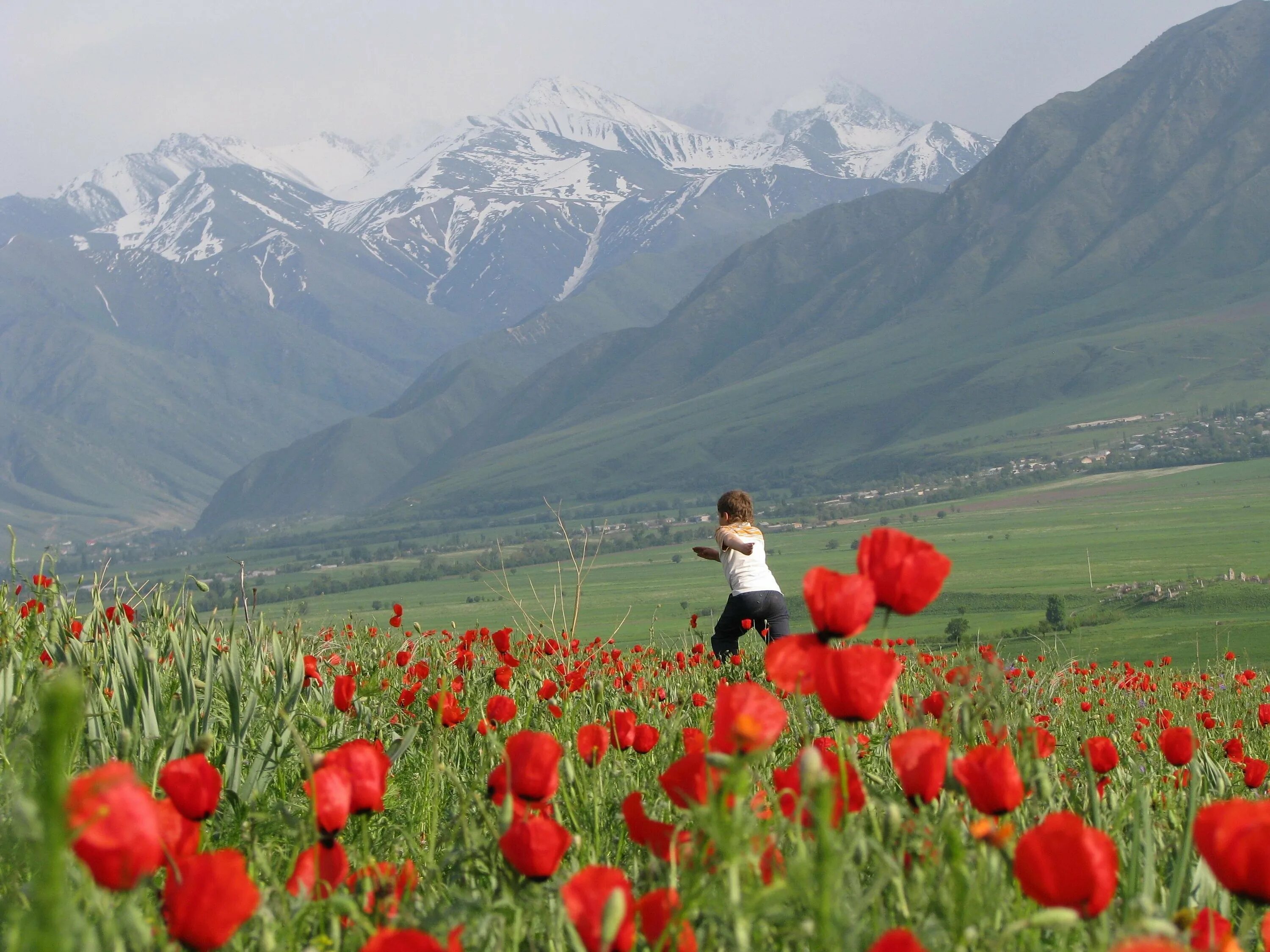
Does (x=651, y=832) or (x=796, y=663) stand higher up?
(x=796, y=663)

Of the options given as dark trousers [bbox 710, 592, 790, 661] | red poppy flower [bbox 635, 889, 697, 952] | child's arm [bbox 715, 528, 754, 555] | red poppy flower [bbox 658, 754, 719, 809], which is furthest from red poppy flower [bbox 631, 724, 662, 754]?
child's arm [bbox 715, 528, 754, 555]

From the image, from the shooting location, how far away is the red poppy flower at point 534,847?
193cm

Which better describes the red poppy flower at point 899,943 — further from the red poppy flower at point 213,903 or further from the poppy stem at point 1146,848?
the poppy stem at point 1146,848

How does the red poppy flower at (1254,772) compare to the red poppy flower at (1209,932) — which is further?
the red poppy flower at (1254,772)

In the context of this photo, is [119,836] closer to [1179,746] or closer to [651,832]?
[651,832]

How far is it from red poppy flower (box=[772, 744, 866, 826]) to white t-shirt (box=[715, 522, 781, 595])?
7.71 m

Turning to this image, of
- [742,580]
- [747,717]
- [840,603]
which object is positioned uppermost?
[840,603]

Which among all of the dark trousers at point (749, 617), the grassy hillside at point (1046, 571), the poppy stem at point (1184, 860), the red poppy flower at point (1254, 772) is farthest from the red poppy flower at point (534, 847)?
the grassy hillside at point (1046, 571)

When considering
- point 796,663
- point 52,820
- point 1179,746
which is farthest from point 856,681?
point 1179,746

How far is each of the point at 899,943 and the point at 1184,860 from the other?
3.80 feet

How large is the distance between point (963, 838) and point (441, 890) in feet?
3.41

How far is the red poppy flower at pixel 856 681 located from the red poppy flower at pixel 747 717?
0.29 feet

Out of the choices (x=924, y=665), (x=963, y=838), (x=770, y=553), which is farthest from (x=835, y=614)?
(x=770, y=553)

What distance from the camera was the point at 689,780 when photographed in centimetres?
207
